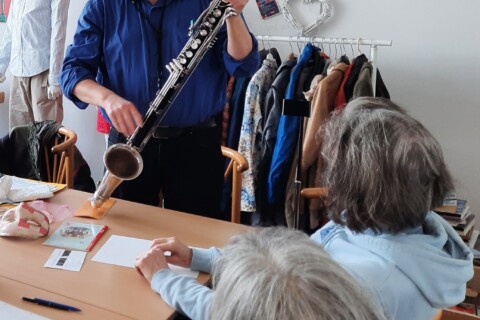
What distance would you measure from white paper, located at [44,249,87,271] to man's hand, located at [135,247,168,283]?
0.14 metres

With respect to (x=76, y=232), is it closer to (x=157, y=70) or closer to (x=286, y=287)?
(x=157, y=70)

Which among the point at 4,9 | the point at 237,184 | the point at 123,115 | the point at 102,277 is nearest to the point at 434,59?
the point at 237,184

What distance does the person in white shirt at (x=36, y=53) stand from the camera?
2.75 m

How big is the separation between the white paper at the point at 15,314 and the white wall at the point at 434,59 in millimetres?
1931

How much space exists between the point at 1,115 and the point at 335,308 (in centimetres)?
364

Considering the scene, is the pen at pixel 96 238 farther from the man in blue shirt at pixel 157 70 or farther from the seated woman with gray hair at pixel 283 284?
the seated woman with gray hair at pixel 283 284

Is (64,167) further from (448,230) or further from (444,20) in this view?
(444,20)

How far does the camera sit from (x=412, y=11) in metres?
2.26

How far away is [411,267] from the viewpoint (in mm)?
837

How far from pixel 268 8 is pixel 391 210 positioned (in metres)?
1.89

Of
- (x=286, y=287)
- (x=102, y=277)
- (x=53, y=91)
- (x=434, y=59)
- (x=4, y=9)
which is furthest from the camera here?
(x=4, y=9)

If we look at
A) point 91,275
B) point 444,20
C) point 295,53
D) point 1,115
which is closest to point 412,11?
point 444,20

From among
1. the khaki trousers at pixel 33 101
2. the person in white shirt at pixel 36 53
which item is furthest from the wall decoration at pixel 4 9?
the khaki trousers at pixel 33 101

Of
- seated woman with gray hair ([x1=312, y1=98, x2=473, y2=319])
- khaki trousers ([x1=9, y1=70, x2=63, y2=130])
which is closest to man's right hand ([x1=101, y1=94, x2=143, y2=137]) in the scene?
seated woman with gray hair ([x1=312, y1=98, x2=473, y2=319])
